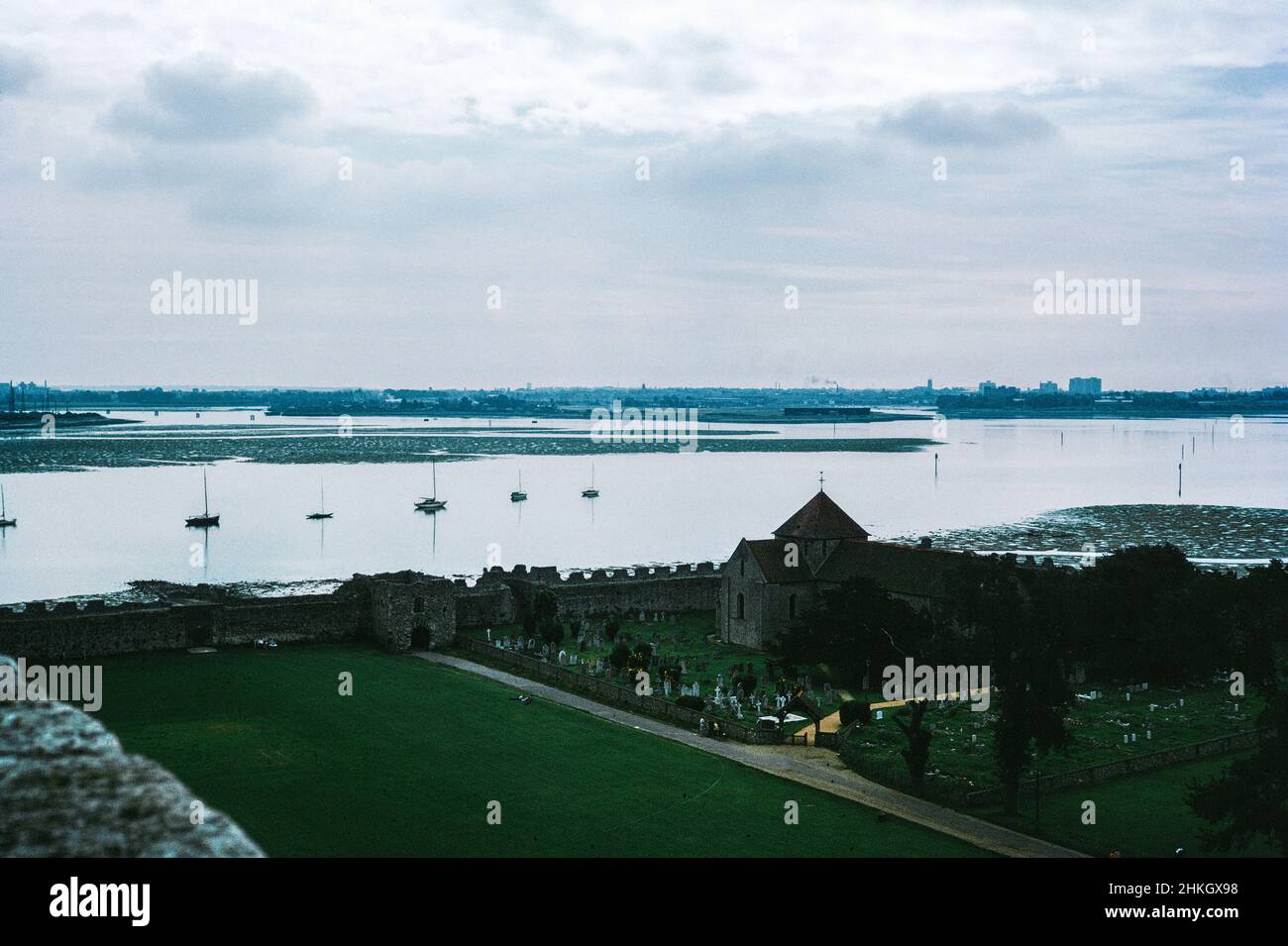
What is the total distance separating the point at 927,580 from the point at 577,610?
14.2 m

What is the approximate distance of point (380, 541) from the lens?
8312 centimetres

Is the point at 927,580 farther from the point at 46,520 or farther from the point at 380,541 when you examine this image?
the point at 46,520

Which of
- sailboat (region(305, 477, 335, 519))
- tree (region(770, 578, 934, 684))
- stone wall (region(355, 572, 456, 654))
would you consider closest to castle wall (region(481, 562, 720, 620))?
stone wall (region(355, 572, 456, 654))

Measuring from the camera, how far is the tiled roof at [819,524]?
47.2 meters

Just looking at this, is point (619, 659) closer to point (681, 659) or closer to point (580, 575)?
point (681, 659)

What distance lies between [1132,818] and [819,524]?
22175 mm

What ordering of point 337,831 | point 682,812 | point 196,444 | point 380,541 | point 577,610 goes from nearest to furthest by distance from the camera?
1. point 337,831
2. point 682,812
3. point 577,610
4. point 380,541
5. point 196,444

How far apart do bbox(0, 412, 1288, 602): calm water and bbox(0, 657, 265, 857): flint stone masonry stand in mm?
64110

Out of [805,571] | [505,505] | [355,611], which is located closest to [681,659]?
[805,571]

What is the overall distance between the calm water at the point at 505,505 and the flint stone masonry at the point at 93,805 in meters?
64.1

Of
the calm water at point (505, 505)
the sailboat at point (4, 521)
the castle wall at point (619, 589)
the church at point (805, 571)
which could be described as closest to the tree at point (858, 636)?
the church at point (805, 571)

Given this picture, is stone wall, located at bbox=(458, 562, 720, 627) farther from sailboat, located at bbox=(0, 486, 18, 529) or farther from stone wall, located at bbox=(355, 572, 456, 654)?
sailboat, located at bbox=(0, 486, 18, 529)
